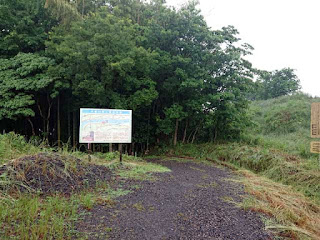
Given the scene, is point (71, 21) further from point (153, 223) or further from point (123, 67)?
point (153, 223)

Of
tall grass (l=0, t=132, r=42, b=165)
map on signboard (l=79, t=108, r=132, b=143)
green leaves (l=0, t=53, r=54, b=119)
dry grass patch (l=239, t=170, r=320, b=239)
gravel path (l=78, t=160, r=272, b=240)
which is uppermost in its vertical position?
green leaves (l=0, t=53, r=54, b=119)

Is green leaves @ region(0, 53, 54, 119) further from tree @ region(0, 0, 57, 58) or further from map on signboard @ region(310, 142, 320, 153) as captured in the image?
map on signboard @ region(310, 142, 320, 153)

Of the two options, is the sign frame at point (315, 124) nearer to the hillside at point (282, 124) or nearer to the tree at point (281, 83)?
the hillside at point (282, 124)

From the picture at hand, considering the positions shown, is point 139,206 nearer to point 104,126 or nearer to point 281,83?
point 104,126

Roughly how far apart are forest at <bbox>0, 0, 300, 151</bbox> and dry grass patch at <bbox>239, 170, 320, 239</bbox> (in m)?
6.00

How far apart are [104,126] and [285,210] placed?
14.6ft

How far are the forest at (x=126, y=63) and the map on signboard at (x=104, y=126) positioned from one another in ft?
9.35

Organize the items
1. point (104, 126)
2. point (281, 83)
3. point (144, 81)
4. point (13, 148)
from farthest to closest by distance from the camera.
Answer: point (281, 83)
point (144, 81)
point (104, 126)
point (13, 148)

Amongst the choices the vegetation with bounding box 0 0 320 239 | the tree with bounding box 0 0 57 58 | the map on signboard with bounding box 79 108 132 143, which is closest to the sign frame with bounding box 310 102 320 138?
the vegetation with bounding box 0 0 320 239

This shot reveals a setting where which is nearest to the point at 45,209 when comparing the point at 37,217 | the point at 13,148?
the point at 37,217

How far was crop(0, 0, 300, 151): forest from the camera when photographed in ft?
30.8

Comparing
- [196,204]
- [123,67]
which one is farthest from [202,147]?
[196,204]

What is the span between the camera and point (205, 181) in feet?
19.0

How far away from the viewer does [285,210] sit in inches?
155
